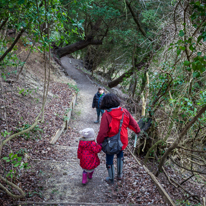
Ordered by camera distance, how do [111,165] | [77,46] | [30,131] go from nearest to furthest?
1. [111,165]
2. [30,131]
3. [77,46]

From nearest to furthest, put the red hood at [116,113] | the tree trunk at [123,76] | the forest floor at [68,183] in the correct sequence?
1. the forest floor at [68,183]
2. the red hood at [116,113]
3. the tree trunk at [123,76]

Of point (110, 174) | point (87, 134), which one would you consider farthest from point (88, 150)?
point (110, 174)

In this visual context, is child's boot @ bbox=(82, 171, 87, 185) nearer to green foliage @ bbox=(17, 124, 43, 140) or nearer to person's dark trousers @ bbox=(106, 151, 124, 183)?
person's dark trousers @ bbox=(106, 151, 124, 183)

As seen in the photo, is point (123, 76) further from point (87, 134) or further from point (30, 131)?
point (87, 134)

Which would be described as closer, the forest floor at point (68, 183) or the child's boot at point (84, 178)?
the forest floor at point (68, 183)

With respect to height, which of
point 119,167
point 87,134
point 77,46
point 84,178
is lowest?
point 84,178

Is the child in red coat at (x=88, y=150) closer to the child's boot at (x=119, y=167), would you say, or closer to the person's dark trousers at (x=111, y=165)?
the person's dark trousers at (x=111, y=165)

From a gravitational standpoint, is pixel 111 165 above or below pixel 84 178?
above

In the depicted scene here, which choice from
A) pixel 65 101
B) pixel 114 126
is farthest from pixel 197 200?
pixel 65 101

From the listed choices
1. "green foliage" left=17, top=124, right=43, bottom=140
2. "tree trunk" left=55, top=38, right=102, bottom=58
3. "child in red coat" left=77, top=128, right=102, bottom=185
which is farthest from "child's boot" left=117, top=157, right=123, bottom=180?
"tree trunk" left=55, top=38, right=102, bottom=58

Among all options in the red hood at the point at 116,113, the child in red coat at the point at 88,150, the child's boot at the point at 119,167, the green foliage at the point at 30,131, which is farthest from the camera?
the green foliage at the point at 30,131

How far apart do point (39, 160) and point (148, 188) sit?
2566 mm

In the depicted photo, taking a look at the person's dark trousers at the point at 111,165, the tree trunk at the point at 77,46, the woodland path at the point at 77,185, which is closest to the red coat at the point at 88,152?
the person's dark trousers at the point at 111,165

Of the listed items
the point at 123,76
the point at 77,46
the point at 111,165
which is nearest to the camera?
the point at 111,165
